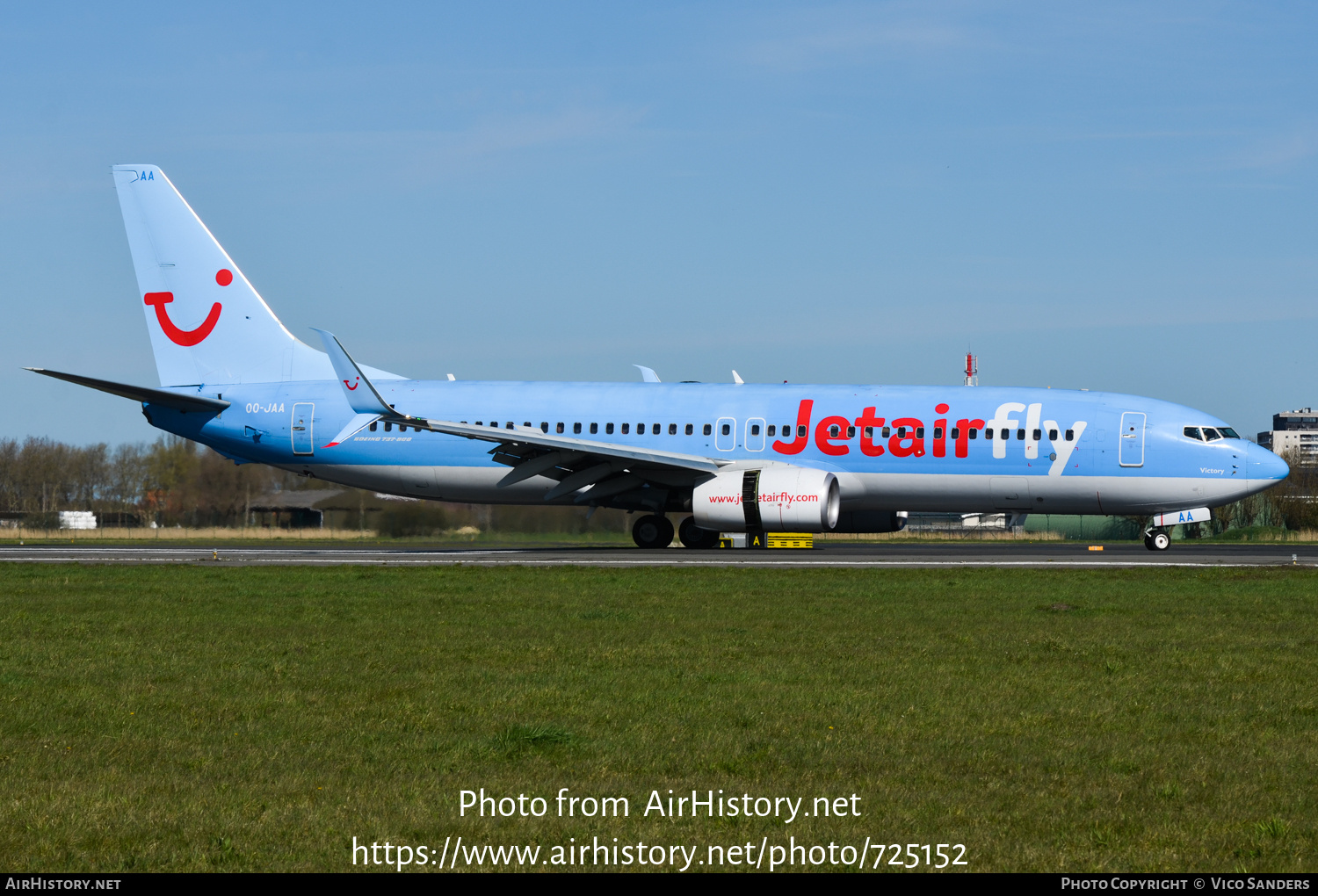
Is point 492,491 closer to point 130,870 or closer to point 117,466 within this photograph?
point 130,870

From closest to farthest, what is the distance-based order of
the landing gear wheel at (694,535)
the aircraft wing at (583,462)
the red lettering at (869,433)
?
the aircraft wing at (583,462), the red lettering at (869,433), the landing gear wheel at (694,535)

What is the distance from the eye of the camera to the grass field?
20.1ft

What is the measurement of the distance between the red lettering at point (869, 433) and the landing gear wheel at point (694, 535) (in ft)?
14.8

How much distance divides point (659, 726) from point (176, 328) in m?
29.9

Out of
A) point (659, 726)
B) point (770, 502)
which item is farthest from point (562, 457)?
point (659, 726)

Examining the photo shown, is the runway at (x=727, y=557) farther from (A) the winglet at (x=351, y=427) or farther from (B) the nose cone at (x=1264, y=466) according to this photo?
(A) the winglet at (x=351, y=427)

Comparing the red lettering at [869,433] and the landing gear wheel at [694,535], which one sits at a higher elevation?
the red lettering at [869,433]

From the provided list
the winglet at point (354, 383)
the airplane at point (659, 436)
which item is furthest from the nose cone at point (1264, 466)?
the winglet at point (354, 383)

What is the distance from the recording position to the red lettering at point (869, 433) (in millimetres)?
30625

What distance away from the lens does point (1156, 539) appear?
30.8 metres

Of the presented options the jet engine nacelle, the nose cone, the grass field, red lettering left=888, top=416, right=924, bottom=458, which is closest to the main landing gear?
the nose cone

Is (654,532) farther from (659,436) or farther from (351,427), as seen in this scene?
(351,427)

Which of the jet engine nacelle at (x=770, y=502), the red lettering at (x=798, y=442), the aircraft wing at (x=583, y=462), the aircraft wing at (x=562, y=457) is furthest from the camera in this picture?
the red lettering at (x=798, y=442)

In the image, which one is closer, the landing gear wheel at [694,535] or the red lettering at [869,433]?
the red lettering at [869,433]
